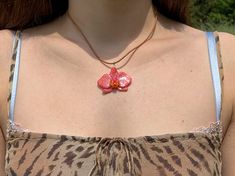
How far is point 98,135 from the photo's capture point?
181cm

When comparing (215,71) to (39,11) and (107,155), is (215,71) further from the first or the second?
(39,11)

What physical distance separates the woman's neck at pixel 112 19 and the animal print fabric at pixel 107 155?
12.4 inches

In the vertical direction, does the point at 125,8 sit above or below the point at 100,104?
above

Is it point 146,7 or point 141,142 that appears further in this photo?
point 146,7

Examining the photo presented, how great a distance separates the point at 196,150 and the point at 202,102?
14 centimetres

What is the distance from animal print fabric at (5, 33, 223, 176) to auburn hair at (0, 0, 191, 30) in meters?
0.35

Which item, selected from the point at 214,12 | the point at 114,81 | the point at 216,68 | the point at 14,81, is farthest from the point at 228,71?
the point at 214,12

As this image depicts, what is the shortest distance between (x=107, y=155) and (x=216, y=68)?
385 millimetres

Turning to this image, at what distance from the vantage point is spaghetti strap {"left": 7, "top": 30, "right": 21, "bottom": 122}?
1.84 meters

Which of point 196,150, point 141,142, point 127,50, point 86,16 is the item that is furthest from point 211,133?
point 86,16

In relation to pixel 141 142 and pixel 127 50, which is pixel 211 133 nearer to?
pixel 141 142

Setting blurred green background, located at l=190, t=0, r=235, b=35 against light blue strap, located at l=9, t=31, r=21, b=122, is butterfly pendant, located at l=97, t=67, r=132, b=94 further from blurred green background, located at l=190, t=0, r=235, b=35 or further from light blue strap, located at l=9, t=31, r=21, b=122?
blurred green background, located at l=190, t=0, r=235, b=35

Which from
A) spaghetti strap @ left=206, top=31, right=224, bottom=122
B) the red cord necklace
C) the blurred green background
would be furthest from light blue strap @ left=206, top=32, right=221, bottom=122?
the blurred green background

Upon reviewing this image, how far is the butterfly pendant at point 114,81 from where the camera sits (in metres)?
1.88
